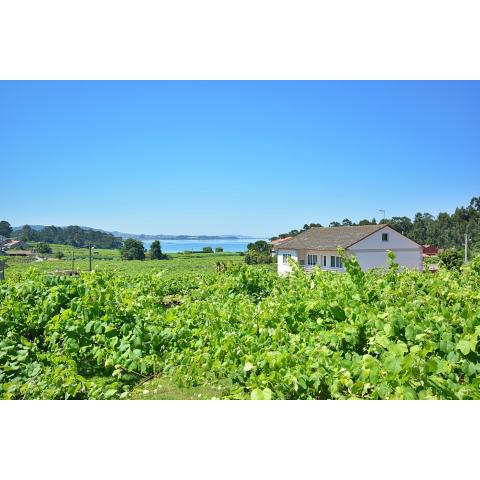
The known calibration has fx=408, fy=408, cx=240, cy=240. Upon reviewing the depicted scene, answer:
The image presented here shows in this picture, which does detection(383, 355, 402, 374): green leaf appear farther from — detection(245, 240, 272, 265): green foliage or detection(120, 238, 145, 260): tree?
detection(120, 238, 145, 260): tree

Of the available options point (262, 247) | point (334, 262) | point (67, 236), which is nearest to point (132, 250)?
point (262, 247)

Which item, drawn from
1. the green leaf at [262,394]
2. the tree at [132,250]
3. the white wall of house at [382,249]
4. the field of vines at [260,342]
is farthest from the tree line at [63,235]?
the tree at [132,250]

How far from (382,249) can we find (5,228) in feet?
28.1

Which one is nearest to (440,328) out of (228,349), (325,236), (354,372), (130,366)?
(354,372)

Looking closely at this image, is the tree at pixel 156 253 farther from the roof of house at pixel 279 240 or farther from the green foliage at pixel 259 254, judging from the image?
the roof of house at pixel 279 240

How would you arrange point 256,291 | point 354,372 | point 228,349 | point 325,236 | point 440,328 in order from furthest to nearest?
point 325,236 < point 256,291 < point 228,349 < point 440,328 < point 354,372

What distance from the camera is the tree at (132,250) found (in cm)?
1782

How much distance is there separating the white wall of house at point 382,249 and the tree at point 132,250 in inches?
421

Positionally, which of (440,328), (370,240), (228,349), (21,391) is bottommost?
(21,391)

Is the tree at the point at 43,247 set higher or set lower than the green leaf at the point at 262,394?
higher

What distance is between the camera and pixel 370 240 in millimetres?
10047
